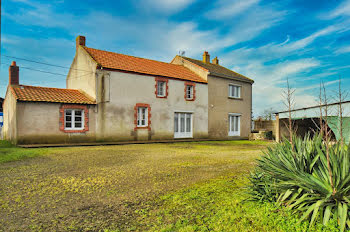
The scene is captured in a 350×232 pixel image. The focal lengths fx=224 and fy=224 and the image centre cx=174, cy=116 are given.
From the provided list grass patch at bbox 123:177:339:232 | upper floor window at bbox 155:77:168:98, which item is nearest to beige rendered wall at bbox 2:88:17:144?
upper floor window at bbox 155:77:168:98

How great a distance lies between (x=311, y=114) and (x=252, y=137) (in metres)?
8.98

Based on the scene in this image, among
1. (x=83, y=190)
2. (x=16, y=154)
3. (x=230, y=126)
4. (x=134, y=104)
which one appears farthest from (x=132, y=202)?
(x=230, y=126)

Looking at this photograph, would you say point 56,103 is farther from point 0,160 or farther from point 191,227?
point 191,227

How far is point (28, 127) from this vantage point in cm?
1402

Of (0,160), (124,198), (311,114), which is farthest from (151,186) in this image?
(311,114)

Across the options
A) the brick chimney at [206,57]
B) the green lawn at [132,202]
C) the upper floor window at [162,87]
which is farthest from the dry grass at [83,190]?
the brick chimney at [206,57]

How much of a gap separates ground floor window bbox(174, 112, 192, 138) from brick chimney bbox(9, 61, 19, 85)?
12.7 meters

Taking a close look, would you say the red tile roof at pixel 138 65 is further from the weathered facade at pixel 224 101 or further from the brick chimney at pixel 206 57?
the brick chimney at pixel 206 57

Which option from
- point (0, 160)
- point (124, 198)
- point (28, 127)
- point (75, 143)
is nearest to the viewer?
point (124, 198)

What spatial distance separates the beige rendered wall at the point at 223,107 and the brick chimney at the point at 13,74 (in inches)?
627

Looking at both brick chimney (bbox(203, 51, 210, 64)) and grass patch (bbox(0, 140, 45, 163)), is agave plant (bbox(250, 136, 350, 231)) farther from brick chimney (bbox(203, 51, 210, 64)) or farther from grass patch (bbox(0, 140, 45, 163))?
brick chimney (bbox(203, 51, 210, 64))

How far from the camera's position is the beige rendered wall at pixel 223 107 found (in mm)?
21609

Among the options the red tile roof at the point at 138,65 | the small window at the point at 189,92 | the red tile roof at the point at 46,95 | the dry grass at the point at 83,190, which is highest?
the red tile roof at the point at 138,65

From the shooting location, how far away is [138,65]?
19.2 metres
